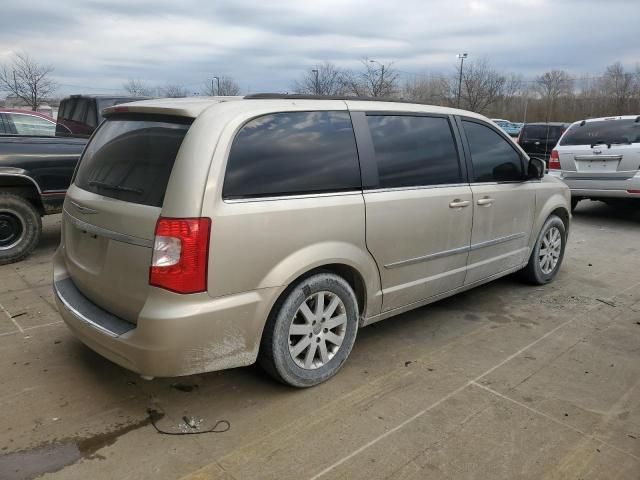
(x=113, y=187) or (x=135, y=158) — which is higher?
(x=135, y=158)

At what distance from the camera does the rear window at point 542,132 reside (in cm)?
1573

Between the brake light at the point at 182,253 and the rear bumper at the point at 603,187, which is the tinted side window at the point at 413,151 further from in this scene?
the rear bumper at the point at 603,187

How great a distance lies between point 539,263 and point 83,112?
23.7ft

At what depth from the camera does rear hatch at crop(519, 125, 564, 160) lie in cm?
1568

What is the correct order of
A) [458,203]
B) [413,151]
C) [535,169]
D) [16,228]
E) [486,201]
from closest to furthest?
1. [413,151]
2. [458,203]
3. [486,201]
4. [535,169]
5. [16,228]

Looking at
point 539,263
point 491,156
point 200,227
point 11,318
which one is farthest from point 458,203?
point 11,318

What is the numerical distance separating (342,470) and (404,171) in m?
1.96

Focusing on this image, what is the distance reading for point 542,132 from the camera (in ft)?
52.6

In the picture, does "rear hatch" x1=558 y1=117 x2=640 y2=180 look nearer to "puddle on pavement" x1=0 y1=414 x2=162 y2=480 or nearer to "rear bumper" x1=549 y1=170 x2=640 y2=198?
"rear bumper" x1=549 y1=170 x2=640 y2=198

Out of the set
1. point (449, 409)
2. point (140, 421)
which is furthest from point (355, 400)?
point (140, 421)

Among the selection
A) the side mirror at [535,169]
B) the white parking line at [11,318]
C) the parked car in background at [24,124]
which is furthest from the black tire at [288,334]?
the parked car in background at [24,124]

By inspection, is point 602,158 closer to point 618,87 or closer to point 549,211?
point 549,211

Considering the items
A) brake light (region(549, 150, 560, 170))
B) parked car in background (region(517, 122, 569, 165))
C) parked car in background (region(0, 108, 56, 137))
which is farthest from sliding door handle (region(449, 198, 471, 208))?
parked car in background (region(517, 122, 569, 165))

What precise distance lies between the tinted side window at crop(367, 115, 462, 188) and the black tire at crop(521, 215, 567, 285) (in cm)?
155
